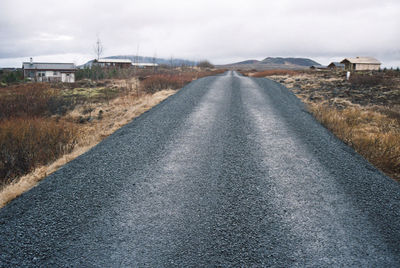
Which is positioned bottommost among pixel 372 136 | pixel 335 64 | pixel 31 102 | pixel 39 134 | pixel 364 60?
pixel 39 134

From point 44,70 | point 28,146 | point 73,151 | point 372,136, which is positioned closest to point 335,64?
point 372,136

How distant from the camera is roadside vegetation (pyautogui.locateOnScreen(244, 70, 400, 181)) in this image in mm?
5621

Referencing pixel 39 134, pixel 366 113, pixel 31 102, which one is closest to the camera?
pixel 39 134

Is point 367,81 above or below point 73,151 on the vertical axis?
above

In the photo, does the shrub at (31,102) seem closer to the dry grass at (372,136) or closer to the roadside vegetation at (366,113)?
the dry grass at (372,136)

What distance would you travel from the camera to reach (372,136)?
22.7 ft

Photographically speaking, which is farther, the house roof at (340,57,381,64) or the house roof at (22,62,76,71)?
the house roof at (22,62,76,71)

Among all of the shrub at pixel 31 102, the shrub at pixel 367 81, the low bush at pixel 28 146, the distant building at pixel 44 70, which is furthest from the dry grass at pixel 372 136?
the distant building at pixel 44 70

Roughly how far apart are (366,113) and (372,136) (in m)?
4.73

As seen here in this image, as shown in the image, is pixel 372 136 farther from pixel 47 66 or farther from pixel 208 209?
pixel 47 66

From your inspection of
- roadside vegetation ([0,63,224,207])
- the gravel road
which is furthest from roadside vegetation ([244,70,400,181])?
roadside vegetation ([0,63,224,207])

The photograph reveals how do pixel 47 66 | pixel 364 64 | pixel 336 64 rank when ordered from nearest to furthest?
1. pixel 364 64
2. pixel 47 66
3. pixel 336 64

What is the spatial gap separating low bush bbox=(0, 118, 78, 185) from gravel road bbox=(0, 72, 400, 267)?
1562 millimetres

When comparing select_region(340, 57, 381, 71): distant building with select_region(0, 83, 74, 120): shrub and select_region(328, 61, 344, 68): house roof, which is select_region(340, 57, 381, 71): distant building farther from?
select_region(0, 83, 74, 120): shrub
